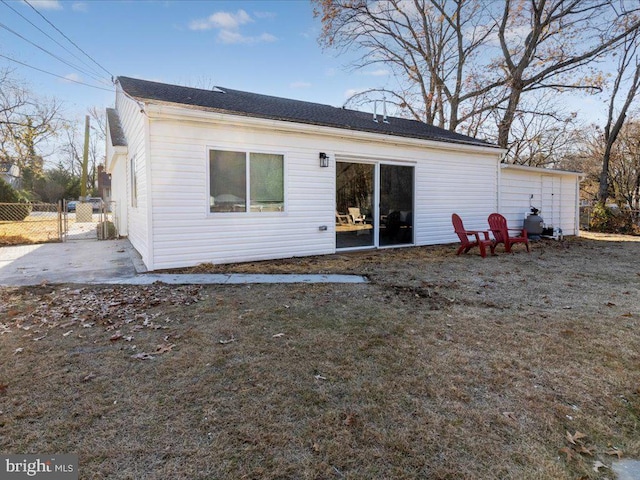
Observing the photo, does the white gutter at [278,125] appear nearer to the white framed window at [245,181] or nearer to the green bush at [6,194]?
the white framed window at [245,181]

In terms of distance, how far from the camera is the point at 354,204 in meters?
8.82

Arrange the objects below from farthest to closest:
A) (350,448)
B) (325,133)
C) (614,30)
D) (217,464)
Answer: (614,30)
(325,133)
(350,448)
(217,464)

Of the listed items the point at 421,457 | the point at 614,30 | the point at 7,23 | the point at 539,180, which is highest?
the point at 614,30

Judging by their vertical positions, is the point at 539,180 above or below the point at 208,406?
above

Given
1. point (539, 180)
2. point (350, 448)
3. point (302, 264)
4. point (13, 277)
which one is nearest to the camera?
point (350, 448)

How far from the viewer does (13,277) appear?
5859mm

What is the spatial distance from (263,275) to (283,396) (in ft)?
12.2

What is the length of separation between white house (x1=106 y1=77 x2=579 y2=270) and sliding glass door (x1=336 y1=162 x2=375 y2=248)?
2cm

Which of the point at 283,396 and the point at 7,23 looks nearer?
the point at 283,396

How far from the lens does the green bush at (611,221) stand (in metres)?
15.2

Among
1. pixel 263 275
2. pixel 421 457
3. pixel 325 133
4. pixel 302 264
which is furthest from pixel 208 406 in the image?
pixel 325 133

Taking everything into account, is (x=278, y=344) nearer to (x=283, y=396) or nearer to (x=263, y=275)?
(x=283, y=396)

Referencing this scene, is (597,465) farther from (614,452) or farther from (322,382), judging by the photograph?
(322,382)

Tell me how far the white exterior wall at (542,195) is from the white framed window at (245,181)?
784 cm
